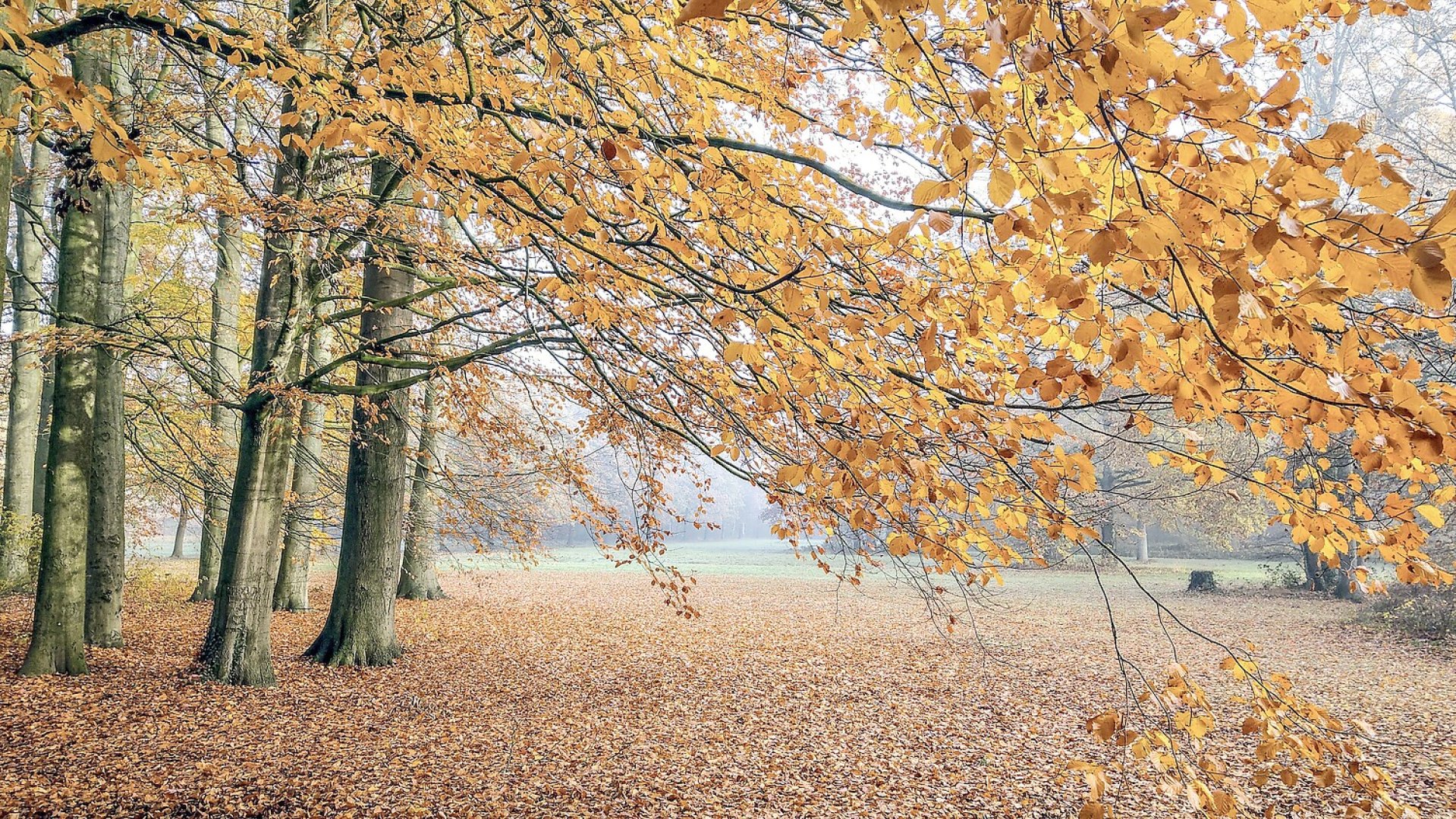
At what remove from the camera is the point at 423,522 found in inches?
466

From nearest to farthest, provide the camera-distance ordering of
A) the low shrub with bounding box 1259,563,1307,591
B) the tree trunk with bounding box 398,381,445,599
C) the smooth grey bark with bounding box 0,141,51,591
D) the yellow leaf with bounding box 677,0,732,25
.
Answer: the yellow leaf with bounding box 677,0,732,25 → the tree trunk with bounding box 398,381,445,599 → the smooth grey bark with bounding box 0,141,51,591 → the low shrub with bounding box 1259,563,1307,591

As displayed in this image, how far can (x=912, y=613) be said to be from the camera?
14328 millimetres

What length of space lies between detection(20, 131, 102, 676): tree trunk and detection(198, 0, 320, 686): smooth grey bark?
3.54 ft

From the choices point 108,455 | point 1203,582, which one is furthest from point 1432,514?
point 1203,582

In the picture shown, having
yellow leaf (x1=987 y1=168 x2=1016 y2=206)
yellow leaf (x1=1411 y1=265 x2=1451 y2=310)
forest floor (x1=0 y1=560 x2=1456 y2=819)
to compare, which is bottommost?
forest floor (x1=0 y1=560 x2=1456 y2=819)

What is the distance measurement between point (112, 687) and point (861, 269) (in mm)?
7190

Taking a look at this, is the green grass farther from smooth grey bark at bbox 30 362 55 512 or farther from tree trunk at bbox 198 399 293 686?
tree trunk at bbox 198 399 293 686

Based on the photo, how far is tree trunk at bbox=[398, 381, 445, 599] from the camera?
9617mm

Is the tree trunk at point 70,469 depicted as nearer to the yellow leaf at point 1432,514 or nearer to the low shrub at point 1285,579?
the yellow leaf at point 1432,514

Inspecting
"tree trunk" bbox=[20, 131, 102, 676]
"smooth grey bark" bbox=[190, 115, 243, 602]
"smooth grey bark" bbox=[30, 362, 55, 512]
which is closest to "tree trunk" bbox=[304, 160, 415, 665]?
"tree trunk" bbox=[20, 131, 102, 676]

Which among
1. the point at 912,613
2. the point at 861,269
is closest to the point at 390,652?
the point at 861,269

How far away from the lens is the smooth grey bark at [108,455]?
6.89 m

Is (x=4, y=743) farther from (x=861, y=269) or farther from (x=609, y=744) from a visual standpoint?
(x=861, y=269)

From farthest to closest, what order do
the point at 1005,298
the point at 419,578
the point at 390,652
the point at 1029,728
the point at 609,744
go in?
the point at 419,578, the point at 390,652, the point at 1029,728, the point at 609,744, the point at 1005,298
